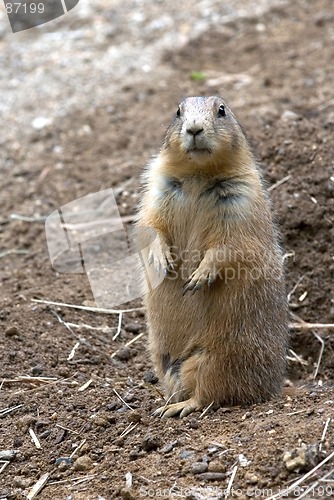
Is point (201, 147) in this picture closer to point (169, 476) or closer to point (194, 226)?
point (194, 226)

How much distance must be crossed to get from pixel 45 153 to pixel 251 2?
523 cm

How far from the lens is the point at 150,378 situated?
7.09 metres

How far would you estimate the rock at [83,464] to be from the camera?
209 inches

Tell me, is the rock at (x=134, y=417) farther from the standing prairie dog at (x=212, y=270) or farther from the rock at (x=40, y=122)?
the rock at (x=40, y=122)

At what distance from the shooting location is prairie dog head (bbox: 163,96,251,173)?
19.7ft

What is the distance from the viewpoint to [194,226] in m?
6.28

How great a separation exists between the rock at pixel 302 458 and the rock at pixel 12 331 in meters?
3.08

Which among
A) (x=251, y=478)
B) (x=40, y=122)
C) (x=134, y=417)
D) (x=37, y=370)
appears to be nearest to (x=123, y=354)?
(x=37, y=370)

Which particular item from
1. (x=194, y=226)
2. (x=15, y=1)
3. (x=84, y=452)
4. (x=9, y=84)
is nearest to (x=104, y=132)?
(x=9, y=84)

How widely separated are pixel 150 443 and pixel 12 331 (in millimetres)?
2167

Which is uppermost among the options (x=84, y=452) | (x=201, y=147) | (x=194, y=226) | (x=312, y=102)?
(x=201, y=147)

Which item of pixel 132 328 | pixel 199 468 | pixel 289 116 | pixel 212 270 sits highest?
pixel 212 270

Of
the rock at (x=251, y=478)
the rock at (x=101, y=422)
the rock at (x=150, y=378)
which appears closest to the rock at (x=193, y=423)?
the rock at (x=101, y=422)

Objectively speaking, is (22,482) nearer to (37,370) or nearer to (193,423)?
(193,423)
